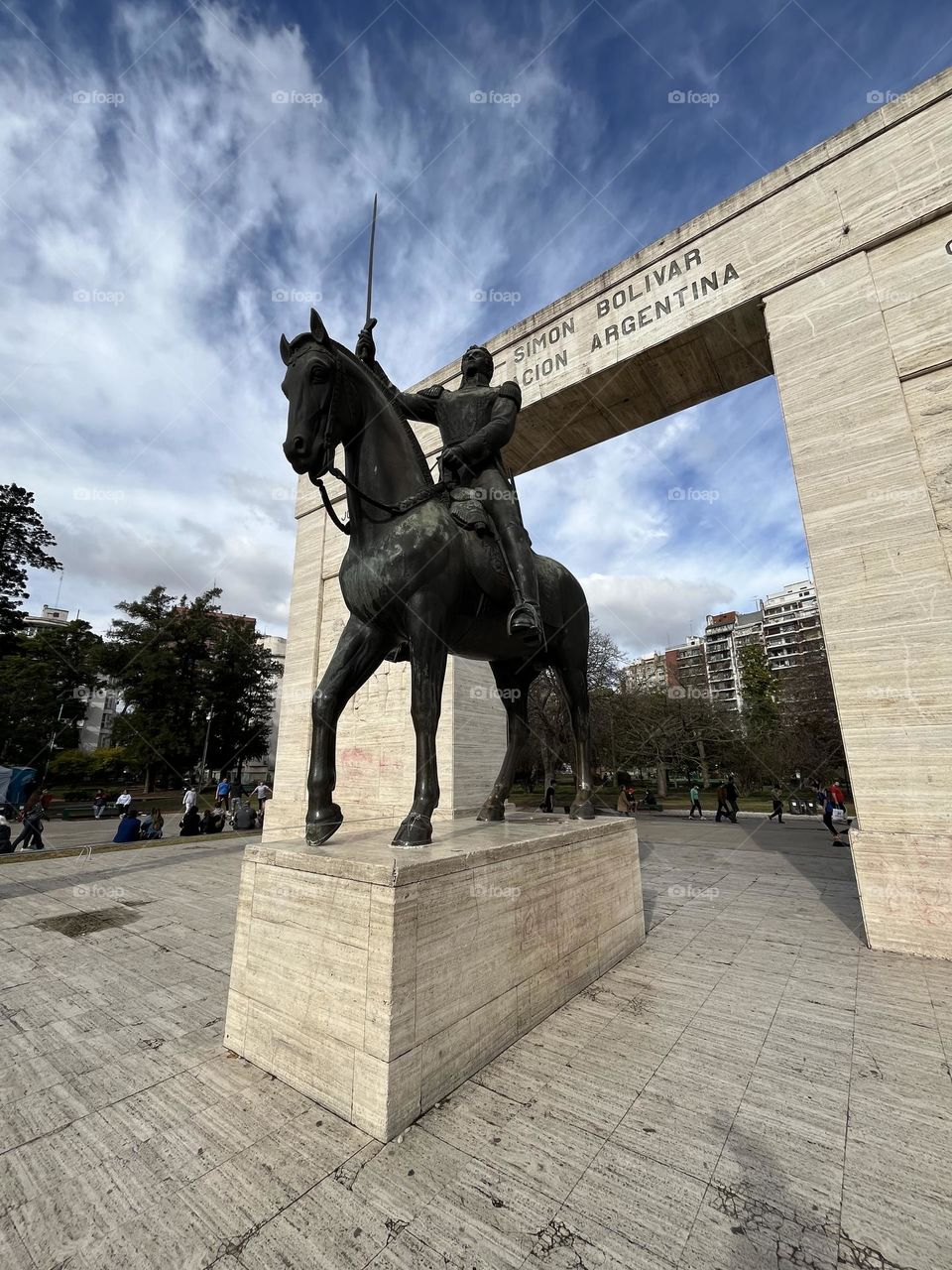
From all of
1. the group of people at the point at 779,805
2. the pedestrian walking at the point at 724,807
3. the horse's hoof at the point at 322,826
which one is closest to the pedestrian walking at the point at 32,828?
the horse's hoof at the point at 322,826

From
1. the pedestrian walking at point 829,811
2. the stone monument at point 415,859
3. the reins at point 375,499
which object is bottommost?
the pedestrian walking at point 829,811

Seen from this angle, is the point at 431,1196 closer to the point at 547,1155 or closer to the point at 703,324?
the point at 547,1155

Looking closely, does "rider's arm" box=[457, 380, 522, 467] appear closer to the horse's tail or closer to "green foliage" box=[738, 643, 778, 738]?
the horse's tail

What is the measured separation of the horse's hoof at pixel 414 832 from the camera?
3287 mm

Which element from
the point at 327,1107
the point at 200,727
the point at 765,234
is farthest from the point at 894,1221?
the point at 200,727

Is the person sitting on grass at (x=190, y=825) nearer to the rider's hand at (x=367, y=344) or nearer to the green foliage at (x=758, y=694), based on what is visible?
the rider's hand at (x=367, y=344)

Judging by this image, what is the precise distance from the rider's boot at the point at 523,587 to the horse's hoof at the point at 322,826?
5.77 ft

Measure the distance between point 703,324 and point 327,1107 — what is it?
9.74 m

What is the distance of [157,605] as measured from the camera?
41500 millimetres

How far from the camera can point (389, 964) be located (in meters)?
2.46

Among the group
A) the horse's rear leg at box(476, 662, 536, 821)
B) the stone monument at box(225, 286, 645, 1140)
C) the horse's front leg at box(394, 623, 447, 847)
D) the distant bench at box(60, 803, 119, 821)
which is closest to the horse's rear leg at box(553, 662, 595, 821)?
the stone monument at box(225, 286, 645, 1140)

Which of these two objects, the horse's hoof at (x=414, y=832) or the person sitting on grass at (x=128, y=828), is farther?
the person sitting on grass at (x=128, y=828)

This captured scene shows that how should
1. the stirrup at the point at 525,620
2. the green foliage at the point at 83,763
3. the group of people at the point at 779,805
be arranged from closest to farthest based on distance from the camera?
1. the stirrup at the point at 525,620
2. the group of people at the point at 779,805
3. the green foliage at the point at 83,763

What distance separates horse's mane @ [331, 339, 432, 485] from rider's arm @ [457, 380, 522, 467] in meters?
0.34
